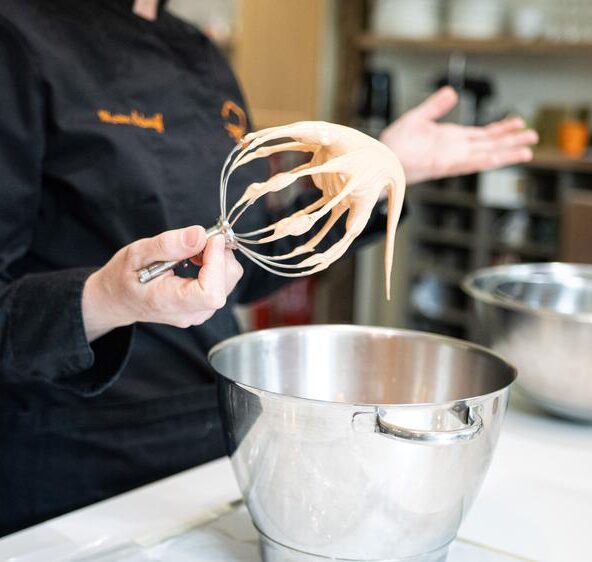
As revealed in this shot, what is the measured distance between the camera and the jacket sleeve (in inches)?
31.5

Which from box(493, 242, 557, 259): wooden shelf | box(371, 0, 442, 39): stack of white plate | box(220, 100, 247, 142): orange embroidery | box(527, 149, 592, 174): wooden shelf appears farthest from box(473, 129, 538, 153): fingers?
box(371, 0, 442, 39): stack of white plate

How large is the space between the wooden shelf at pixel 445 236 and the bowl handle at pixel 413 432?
99.1 inches

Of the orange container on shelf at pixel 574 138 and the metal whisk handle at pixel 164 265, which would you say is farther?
the orange container on shelf at pixel 574 138

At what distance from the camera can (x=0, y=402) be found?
3.34 feet

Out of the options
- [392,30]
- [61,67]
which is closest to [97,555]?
[61,67]

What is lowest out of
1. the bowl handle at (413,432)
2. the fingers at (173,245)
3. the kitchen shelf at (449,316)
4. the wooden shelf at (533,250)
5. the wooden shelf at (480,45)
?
the kitchen shelf at (449,316)

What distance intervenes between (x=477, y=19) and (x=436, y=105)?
6.06 feet

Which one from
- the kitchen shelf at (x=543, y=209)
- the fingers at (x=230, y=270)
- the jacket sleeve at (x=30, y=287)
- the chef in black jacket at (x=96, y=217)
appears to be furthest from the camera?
the kitchen shelf at (x=543, y=209)

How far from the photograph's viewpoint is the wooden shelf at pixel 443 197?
10.0 ft

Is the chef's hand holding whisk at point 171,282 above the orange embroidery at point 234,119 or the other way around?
the other way around

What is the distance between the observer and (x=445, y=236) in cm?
315

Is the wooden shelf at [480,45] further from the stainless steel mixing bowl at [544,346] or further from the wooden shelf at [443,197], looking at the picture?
the stainless steel mixing bowl at [544,346]

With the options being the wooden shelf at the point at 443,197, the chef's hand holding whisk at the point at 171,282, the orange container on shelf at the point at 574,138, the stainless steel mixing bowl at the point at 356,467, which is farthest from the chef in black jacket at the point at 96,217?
the wooden shelf at the point at 443,197

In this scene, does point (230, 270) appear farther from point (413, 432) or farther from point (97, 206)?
point (97, 206)
